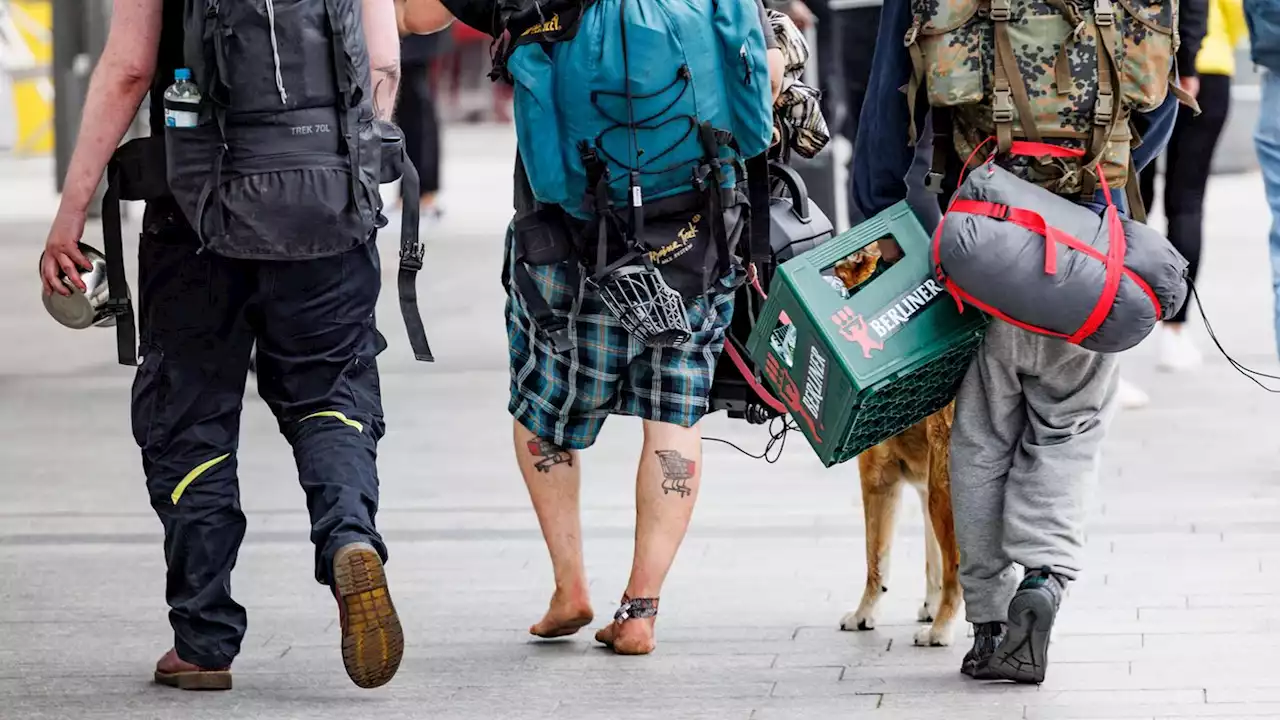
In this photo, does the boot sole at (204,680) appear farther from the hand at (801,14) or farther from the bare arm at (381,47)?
the hand at (801,14)

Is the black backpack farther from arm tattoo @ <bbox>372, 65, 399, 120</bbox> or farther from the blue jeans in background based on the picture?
the blue jeans in background

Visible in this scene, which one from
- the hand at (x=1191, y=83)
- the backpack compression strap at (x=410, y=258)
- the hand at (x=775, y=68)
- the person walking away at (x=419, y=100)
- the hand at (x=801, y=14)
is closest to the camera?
the backpack compression strap at (x=410, y=258)

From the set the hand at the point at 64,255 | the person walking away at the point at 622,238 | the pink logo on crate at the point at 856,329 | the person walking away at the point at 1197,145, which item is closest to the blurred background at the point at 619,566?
the person walking away at the point at 622,238

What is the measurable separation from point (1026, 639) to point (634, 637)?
92cm

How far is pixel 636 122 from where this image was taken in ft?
15.4

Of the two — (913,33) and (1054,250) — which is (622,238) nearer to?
(913,33)

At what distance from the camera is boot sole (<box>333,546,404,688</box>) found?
170 inches

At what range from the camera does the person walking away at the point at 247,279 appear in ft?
14.2

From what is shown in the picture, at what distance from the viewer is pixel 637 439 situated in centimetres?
781

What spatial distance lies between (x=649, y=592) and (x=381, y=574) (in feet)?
2.62

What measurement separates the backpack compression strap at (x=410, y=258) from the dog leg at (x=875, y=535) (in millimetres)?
1109

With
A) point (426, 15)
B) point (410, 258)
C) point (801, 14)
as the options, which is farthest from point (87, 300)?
point (801, 14)

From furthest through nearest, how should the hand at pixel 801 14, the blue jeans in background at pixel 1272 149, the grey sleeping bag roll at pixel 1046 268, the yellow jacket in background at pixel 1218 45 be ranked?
the hand at pixel 801 14 → the yellow jacket in background at pixel 1218 45 → the blue jeans in background at pixel 1272 149 → the grey sleeping bag roll at pixel 1046 268

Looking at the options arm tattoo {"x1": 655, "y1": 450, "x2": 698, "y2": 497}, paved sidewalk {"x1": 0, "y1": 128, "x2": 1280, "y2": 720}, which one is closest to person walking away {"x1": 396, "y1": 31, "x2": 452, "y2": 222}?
paved sidewalk {"x1": 0, "y1": 128, "x2": 1280, "y2": 720}
